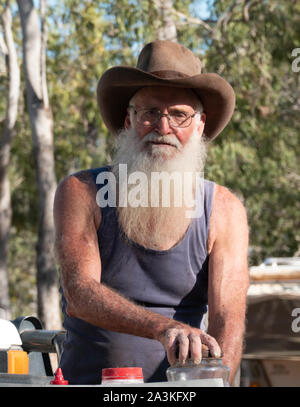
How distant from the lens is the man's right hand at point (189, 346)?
2.10 meters

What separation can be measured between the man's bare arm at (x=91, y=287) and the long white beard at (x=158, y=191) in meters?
0.14

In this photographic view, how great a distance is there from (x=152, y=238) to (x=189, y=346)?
0.93 metres

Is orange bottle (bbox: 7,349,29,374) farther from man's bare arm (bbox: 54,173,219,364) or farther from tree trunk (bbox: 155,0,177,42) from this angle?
tree trunk (bbox: 155,0,177,42)

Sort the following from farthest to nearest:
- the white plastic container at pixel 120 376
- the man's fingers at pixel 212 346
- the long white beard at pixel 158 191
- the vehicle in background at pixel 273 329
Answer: the vehicle in background at pixel 273 329 → the long white beard at pixel 158 191 → the man's fingers at pixel 212 346 → the white plastic container at pixel 120 376

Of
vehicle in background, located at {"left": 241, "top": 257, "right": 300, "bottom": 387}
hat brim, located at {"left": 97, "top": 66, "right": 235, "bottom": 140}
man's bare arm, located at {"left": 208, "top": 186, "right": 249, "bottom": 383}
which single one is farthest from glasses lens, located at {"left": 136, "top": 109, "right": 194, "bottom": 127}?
vehicle in background, located at {"left": 241, "top": 257, "right": 300, "bottom": 387}

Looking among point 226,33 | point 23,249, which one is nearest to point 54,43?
point 226,33

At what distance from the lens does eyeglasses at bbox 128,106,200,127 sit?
10.1 ft

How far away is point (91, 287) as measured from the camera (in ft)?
8.79

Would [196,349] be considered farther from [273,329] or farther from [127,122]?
[273,329]

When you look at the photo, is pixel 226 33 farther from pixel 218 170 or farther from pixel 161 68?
pixel 161 68

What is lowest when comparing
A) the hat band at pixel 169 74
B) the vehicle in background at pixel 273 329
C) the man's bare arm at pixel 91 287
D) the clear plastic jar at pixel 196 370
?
the vehicle in background at pixel 273 329

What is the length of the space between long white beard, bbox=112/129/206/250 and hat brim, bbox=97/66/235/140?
0.56ft

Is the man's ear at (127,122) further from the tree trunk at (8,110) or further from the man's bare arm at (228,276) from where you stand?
the tree trunk at (8,110)

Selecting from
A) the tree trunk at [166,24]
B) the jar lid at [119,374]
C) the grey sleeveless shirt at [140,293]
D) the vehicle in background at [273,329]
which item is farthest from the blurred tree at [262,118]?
the jar lid at [119,374]
